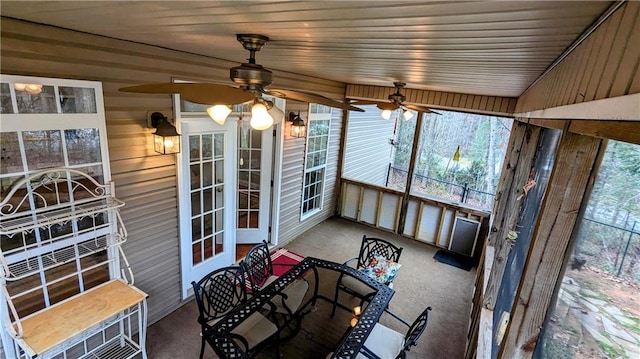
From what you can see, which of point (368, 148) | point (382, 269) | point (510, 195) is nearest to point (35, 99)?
point (382, 269)

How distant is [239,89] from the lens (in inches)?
61.6

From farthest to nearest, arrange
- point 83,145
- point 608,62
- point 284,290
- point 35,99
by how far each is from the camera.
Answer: point 284,290
point 83,145
point 35,99
point 608,62

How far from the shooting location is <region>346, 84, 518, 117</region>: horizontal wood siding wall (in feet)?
14.7

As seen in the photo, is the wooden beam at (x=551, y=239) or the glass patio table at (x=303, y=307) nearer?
the wooden beam at (x=551, y=239)

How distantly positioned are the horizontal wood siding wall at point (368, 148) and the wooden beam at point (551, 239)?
5.06m

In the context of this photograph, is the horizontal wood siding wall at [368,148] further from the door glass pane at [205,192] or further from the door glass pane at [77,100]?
the door glass pane at [77,100]

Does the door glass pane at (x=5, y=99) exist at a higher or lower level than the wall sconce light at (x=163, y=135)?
higher

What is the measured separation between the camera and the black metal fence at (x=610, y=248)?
2.76 feet

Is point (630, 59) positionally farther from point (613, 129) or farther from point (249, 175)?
point (249, 175)

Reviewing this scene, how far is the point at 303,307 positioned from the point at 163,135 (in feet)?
6.84

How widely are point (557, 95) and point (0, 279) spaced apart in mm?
3308

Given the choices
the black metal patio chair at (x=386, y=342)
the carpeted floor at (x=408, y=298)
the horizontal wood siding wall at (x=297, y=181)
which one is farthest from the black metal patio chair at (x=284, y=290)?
the horizontal wood siding wall at (x=297, y=181)

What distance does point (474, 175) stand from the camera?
9734 millimetres

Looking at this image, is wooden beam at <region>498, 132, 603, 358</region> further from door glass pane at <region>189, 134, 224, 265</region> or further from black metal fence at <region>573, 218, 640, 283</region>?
door glass pane at <region>189, 134, 224, 265</region>
